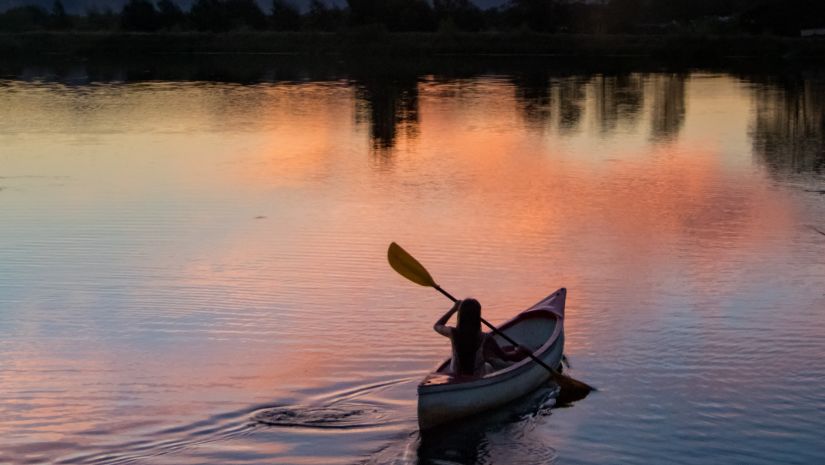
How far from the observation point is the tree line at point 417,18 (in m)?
71.6

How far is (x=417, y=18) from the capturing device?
76.8 m

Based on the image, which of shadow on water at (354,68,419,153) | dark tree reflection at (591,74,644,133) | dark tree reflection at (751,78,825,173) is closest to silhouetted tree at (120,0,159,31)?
shadow on water at (354,68,419,153)

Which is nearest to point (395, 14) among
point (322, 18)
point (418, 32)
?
point (418, 32)

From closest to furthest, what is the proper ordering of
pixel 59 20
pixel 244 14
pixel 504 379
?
pixel 504 379 → pixel 244 14 → pixel 59 20

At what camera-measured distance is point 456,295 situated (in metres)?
13.3

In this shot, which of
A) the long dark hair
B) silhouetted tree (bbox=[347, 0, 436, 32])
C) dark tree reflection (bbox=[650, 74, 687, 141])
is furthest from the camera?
silhouetted tree (bbox=[347, 0, 436, 32])

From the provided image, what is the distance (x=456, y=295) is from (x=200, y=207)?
649 cm

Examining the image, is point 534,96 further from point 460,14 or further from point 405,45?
point 460,14

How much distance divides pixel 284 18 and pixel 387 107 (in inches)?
1892

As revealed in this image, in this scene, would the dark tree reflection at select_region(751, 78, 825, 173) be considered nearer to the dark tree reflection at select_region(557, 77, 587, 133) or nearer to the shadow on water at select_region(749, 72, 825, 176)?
the shadow on water at select_region(749, 72, 825, 176)

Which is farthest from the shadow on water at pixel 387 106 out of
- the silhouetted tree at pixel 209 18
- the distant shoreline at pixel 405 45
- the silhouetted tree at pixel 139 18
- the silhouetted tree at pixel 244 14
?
the silhouetted tree at pixel 139 18

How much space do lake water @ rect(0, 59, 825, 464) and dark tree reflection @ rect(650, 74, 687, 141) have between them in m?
1.09

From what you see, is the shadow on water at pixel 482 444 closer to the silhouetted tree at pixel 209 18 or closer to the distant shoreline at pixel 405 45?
the distant shoreline at pixel 405 45

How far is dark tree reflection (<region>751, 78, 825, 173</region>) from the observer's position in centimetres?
2430
